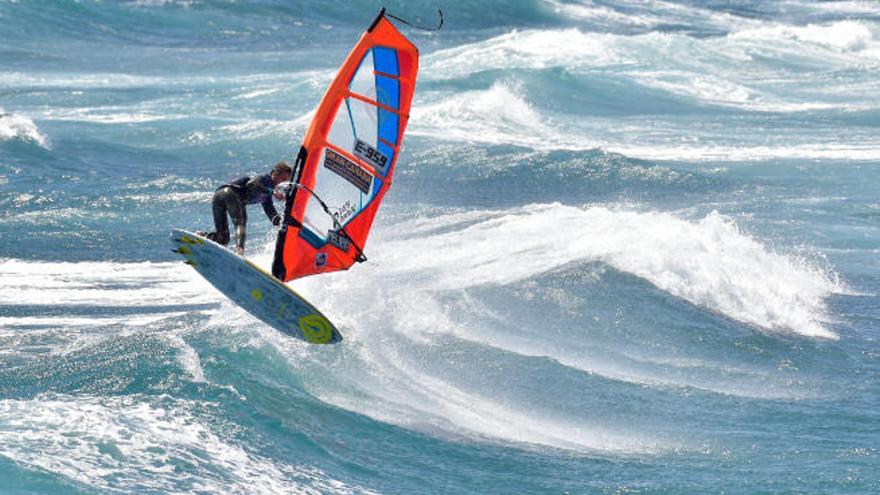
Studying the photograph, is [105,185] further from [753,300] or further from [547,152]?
[753,300]

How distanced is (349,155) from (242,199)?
0.87 metres

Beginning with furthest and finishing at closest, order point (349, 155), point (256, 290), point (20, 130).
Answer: point (20, 130) → point (349, 155) → point (256, 290)

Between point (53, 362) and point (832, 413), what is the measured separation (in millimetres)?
5700

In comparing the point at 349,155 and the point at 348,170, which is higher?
the point at 349,155

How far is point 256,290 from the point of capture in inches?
363

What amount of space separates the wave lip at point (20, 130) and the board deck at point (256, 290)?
35.3ft

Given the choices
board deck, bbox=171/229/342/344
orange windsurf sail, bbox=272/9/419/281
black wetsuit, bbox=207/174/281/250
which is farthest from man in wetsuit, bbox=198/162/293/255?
board deck, bbox=171/229/342/344

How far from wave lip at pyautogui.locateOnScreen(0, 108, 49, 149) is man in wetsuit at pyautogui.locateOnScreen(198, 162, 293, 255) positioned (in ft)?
A: 34.8

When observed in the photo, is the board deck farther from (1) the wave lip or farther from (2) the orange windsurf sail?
(1) the wave lip

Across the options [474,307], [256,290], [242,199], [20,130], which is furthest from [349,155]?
[20,130]

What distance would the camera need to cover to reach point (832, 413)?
30.7 ft

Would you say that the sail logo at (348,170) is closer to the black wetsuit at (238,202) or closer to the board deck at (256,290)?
the black wetsuit at (238,202)

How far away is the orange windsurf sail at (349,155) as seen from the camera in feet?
30.6

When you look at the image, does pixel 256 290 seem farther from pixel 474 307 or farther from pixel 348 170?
pixel 474 307
